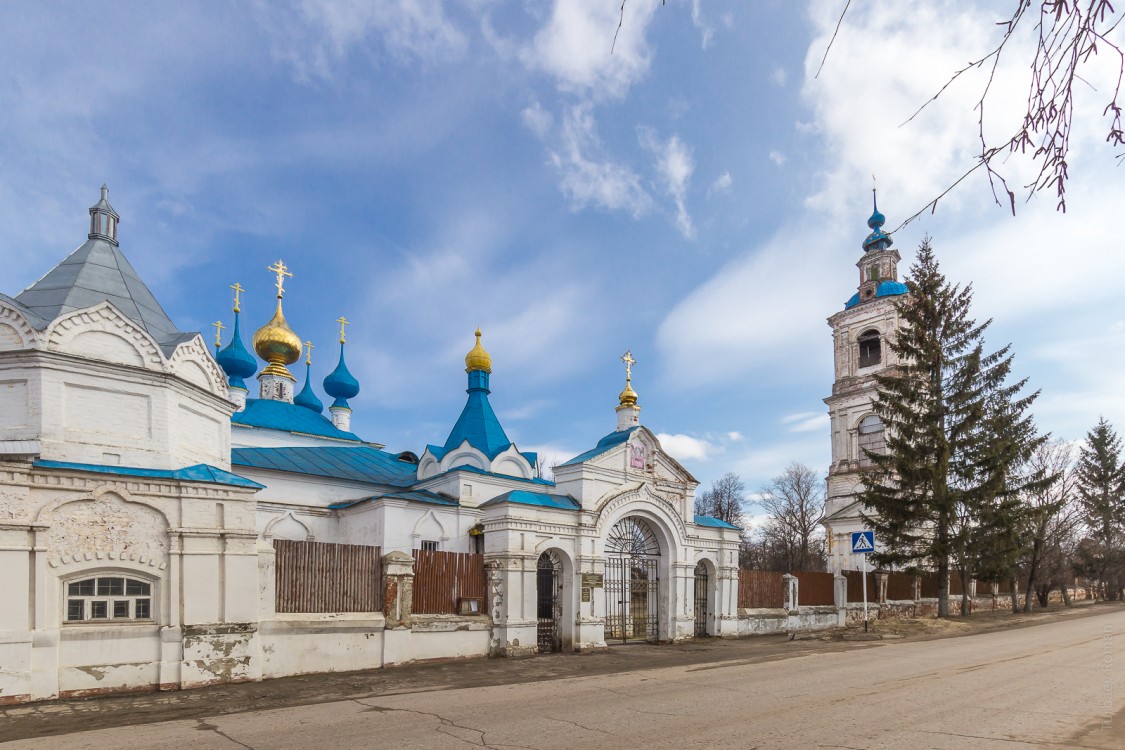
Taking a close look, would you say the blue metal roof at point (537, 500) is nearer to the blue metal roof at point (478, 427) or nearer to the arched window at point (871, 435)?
the blue metal roof at point (478, 427)

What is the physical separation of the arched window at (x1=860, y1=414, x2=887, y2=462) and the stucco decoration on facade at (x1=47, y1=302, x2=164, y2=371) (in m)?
31.4

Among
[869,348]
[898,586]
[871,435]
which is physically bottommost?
[898,586]

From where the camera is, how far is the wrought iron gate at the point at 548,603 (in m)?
16.7

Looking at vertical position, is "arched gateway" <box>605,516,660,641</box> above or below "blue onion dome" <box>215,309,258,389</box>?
below

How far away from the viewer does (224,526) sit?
12062 millimetres

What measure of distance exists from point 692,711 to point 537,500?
27.9 ft

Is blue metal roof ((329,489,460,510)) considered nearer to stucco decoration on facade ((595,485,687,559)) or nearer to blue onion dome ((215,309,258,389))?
stucco decoration on facade ((595,485,687,559))

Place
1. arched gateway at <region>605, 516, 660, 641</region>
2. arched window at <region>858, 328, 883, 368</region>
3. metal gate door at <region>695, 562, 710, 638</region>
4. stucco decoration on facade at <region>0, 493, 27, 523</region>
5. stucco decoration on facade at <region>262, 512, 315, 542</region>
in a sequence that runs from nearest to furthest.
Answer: stucco decoration on facade at <region>0, 493, 27, 523</region>
stucco decoration on facade at <region>262, 512, 315, 542</region>
arched gateway at <region>605, 516, 660, 641</region>
metal gate door at <region>695, 562, 710, 638</region>
arched window at <region>858, 328, 883, 368</region>

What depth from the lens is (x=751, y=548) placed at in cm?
6250

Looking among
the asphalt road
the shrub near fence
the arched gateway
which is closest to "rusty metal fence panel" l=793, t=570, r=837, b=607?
the shrub near fence

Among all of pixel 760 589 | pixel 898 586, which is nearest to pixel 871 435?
pixel 898 586

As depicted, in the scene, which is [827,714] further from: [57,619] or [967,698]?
[57,619]

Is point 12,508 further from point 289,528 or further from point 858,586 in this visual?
point 858,586

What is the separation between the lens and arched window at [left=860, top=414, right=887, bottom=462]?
114 feet
